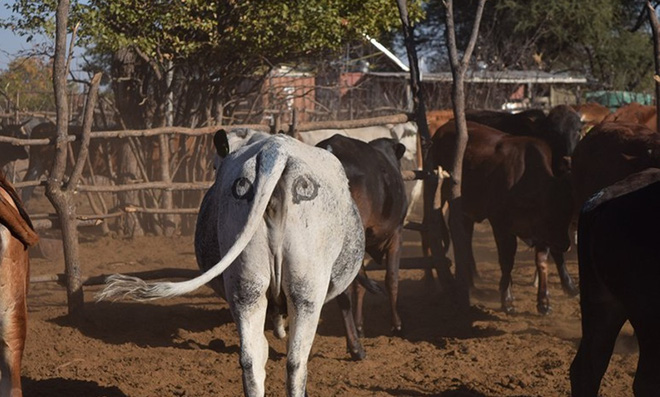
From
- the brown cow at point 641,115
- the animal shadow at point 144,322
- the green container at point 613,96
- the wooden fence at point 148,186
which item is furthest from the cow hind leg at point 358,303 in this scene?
the green container at point 613,96

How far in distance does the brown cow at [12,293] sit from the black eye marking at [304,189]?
137 centimetres

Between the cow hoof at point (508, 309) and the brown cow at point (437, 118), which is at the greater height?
the brown cow at point (437, 118)

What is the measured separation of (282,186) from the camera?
4902 millimetres

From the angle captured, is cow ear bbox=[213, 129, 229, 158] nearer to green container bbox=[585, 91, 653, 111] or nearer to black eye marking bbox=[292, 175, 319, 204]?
black eye marking bbox=[292, 175, 319, 204]

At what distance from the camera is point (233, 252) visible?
4.57 m

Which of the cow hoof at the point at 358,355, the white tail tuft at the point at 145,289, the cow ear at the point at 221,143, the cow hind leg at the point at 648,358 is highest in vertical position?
the cow ear at the point at 221,143

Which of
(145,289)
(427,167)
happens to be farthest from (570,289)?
(145,289)

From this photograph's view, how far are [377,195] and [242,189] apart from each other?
119 inches

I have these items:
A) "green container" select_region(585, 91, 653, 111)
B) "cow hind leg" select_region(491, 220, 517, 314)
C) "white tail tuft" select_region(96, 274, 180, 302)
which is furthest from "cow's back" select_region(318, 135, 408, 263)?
"green container" select_region(585, 91, 653, 111)

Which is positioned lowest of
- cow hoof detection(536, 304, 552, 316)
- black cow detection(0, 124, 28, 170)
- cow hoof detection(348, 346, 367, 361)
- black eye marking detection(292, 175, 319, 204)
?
cow hoof detection(536, 304, 552, 316)

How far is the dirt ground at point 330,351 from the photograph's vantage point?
20.5ft

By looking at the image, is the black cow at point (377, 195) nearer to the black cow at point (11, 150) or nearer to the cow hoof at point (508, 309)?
the cow hoof at point (508, 309)

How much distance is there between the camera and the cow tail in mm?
4434

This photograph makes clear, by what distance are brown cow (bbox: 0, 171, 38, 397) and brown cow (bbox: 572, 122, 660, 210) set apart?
4988 mm
